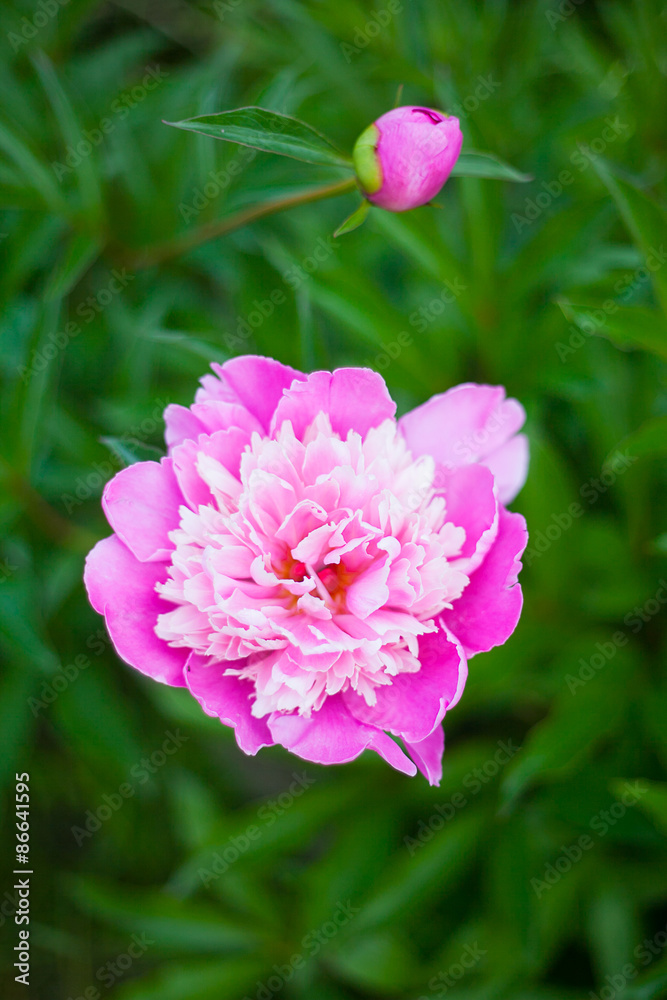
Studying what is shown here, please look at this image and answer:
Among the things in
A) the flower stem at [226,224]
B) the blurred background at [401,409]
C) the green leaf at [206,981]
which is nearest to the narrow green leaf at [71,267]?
the blurred background at [401,409]

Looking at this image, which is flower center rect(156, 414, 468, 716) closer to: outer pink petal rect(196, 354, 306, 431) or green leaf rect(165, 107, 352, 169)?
outer pink petal rect(196, 354, 306, 431)

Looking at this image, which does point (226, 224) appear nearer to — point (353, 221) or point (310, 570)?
point (353, 221)

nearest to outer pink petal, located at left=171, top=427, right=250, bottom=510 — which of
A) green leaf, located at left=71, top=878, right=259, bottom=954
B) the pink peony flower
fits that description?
the pink peony flower

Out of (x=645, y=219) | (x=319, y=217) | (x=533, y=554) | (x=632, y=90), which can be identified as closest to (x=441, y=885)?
A: (x=533, y=554)

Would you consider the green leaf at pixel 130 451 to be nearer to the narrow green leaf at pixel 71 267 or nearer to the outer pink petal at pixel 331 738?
the outer pink petal at pixel 331 738

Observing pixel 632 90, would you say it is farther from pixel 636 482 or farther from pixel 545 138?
pixel 636 482
